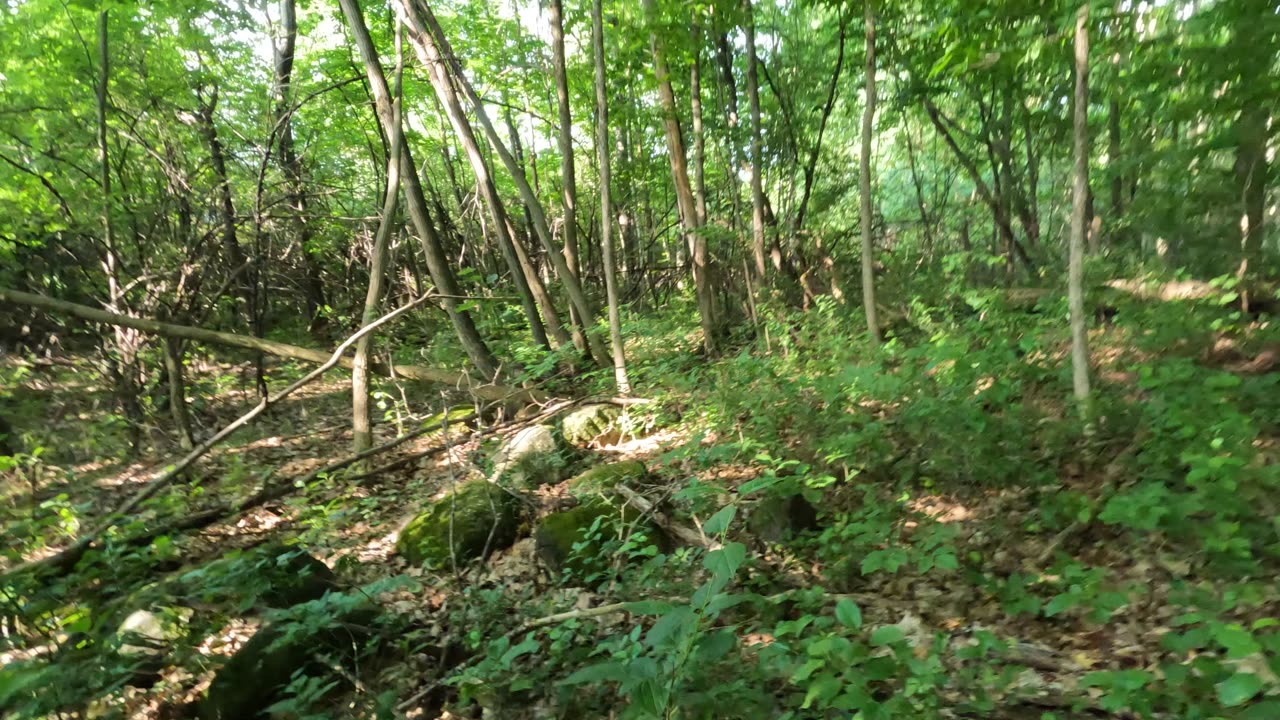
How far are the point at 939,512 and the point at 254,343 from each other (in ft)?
22.1

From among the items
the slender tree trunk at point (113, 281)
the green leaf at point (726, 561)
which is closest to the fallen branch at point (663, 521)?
the green leaf at point (726, 561)

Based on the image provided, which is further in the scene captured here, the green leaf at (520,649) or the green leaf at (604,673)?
the green leaf at (520,649)

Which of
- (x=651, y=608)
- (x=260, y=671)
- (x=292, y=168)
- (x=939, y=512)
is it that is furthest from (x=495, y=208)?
(x=651, y=608)

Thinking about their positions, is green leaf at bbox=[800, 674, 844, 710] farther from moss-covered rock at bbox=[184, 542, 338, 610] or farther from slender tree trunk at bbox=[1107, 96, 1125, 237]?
slender tree trunk at bbox=[1107, 96, 1125, 237]

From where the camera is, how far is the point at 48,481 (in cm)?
584

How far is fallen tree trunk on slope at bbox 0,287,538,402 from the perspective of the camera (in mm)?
5582

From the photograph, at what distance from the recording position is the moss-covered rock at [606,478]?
4953 millimetres

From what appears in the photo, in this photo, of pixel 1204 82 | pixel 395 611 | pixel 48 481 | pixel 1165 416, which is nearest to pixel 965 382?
pixel 1165 416

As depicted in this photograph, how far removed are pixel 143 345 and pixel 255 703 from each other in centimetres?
548

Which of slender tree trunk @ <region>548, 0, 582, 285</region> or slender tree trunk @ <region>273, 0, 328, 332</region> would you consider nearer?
slender tree trunk @ <region>548, 0, 582, 285</region>

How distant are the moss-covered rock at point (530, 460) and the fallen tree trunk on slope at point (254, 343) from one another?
2.33 ft

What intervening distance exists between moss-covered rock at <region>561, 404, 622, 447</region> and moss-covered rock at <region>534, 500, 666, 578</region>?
1713 millimetres

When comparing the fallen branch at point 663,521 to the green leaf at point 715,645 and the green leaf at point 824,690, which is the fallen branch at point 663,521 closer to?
the green leaf at point 824,690

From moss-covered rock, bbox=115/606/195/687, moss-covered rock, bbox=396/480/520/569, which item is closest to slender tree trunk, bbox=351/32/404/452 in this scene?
moss-covered rock, bbox=396/480/520/569
